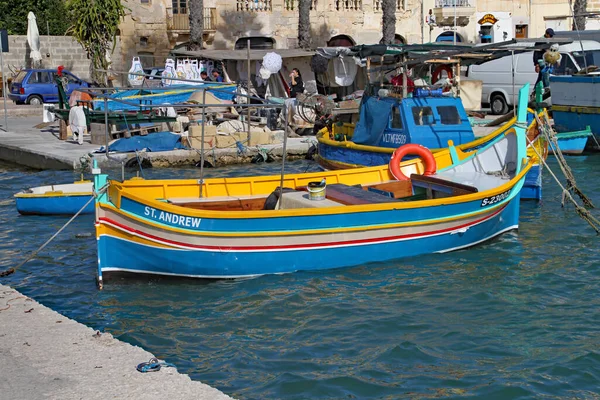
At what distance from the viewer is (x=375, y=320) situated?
9.87 m

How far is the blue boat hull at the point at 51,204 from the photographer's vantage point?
15.5m

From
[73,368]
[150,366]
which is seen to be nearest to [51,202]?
[73,368]

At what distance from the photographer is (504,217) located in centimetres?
1355

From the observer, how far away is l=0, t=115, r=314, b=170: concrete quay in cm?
2034

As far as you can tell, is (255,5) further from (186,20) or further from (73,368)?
(73,368)

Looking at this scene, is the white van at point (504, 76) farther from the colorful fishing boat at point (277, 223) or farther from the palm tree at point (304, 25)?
the colorful fishing boat at point (277, 223)

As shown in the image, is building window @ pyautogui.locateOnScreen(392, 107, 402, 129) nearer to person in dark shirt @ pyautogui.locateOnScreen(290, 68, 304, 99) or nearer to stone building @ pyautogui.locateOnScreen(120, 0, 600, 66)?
person in dark shirt @ pyautogui.locateOnScreen(290, 68, 304, 99)

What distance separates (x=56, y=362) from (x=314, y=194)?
5.54 meters

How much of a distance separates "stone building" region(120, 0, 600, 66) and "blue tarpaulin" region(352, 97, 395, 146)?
20344 millimetres

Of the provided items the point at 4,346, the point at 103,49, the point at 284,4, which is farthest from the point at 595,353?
the point at 284,4

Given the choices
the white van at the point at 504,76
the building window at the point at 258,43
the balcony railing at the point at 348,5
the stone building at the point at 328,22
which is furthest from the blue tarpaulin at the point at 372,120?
the balcony railing at the point at 348,5

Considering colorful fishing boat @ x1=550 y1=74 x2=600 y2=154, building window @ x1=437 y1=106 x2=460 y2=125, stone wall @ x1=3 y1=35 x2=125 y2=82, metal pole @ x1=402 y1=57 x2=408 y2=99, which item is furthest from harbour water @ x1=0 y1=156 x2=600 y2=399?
stone wall @ x1=3 y1=35 x2=125 y2=82

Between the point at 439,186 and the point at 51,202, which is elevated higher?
the point at 439,186

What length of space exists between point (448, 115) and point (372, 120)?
62.9 inches
